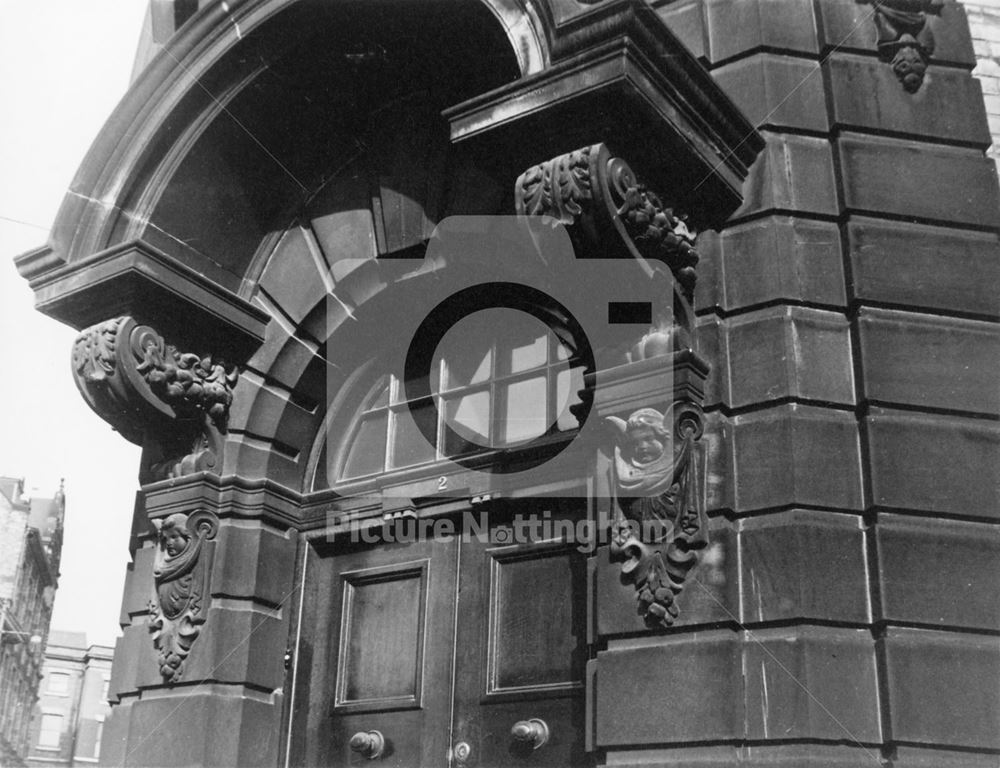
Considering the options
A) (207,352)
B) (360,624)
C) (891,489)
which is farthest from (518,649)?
(207,352)

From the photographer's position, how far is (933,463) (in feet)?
14.6

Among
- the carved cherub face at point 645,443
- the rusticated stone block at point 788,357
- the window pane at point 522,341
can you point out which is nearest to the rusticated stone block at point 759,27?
the rusticated stone block at point 788,357

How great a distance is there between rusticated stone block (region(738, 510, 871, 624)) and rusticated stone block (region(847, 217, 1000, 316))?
3.42ft

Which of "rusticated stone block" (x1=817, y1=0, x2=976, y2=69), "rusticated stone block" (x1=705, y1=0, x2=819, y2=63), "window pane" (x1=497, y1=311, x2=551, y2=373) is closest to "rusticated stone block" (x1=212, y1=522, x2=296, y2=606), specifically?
"window pane" (x1=497, y1=311, x2=551, y2=373)

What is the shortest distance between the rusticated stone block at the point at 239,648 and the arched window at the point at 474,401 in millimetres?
920

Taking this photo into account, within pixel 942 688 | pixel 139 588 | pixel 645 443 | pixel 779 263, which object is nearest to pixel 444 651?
pixel 645 443

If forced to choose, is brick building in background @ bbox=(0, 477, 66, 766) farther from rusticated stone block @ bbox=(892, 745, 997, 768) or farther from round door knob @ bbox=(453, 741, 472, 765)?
rusticated stone block @ bbox=(892, 745, 997, 768)

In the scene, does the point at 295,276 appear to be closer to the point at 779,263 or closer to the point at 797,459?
the point at 779,263

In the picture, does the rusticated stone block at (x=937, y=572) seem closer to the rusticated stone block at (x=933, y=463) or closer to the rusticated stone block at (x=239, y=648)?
the rusticated stone block at (x=933, y=463)

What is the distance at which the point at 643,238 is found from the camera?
14.9ft

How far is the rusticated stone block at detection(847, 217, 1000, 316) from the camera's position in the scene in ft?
15.5

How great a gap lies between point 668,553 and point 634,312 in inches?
40.7

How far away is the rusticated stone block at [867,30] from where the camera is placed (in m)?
5.22

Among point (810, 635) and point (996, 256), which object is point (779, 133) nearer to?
point (996, 256)
